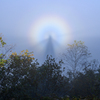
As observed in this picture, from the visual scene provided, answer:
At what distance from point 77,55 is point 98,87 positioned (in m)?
11.3

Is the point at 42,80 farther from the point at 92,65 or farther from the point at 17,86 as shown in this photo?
the point at 92,65

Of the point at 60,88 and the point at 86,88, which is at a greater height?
the point at 86,88

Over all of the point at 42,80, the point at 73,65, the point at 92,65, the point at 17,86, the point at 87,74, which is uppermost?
the point at 73,65

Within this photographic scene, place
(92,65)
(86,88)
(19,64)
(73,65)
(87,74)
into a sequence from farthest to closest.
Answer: (73,65)
(92,65)
(87,74)
(86,88)
(19,64)

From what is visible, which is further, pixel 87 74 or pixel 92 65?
pixel 92 65

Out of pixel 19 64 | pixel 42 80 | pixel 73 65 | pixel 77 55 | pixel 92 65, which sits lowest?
pixel 42 80

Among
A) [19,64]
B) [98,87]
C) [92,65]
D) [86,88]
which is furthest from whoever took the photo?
[92,65]

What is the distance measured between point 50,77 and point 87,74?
14.4ft

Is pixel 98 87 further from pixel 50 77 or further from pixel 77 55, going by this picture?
pixel 77 55

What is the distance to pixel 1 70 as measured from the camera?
893 centimetres

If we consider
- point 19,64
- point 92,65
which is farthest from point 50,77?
point 92,65

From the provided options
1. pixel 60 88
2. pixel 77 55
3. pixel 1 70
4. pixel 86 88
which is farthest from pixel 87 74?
pixel 77 55

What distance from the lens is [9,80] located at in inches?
349

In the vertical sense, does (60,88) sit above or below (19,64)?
below
